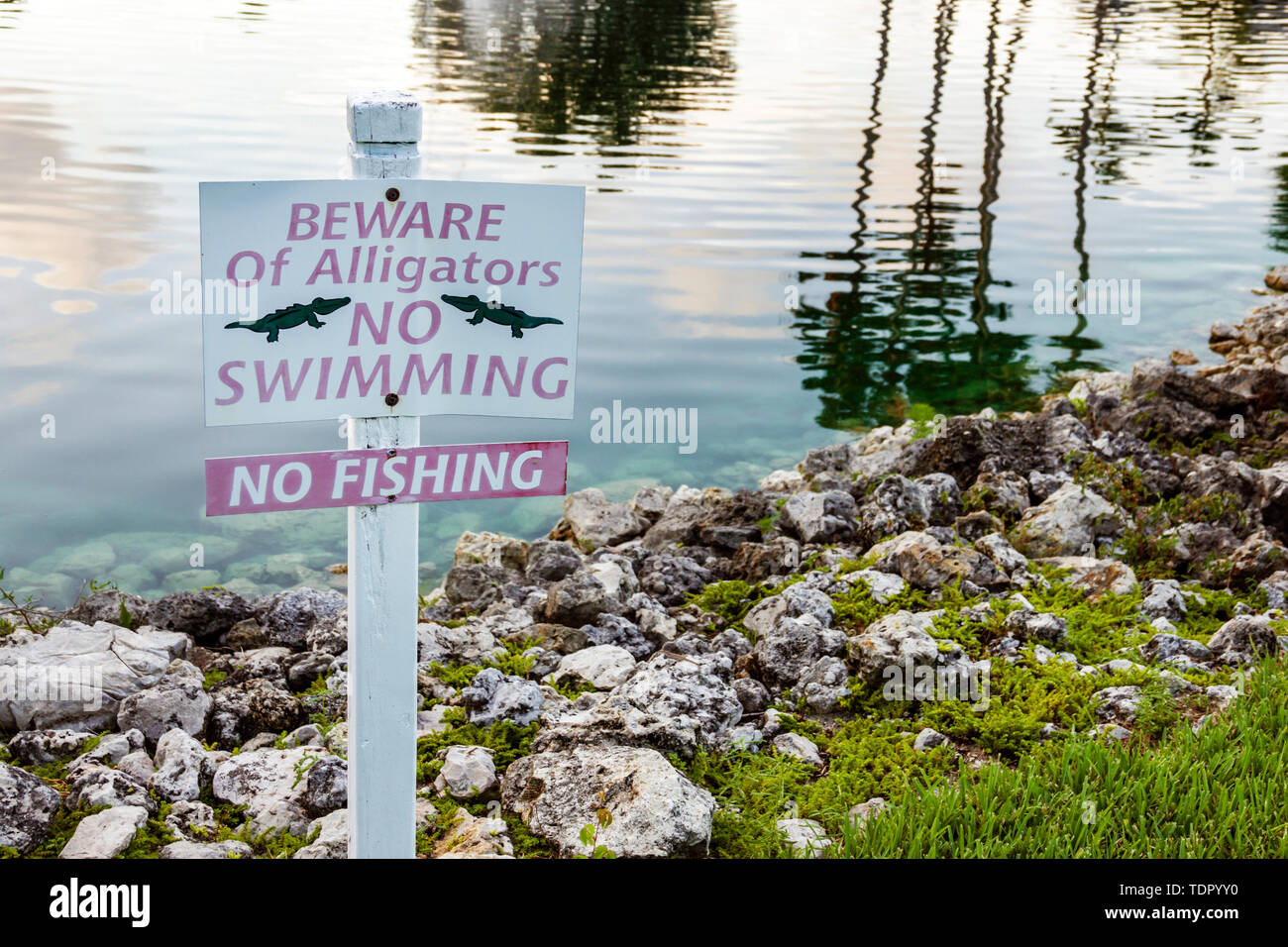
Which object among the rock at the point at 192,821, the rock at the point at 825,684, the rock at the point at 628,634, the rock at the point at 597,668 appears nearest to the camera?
the rock at the point at 192,821

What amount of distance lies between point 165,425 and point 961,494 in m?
5.54

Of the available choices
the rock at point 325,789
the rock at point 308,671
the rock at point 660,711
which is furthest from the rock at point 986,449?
the rock at point 325,789

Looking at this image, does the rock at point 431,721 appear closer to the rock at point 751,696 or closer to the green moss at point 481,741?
the green moss at point 481,741

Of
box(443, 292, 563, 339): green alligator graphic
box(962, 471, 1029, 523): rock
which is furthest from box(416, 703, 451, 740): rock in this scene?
→ box(962, 471, 1029, 523): rock

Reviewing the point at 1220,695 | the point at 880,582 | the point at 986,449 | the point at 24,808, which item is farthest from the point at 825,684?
the point at 986,449

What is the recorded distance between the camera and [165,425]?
8297 millimetres

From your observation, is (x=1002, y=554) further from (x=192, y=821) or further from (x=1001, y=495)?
(x=192, y=821)

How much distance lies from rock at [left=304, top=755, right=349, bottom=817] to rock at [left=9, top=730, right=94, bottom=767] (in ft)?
2.79

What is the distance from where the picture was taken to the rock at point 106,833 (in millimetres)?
3172

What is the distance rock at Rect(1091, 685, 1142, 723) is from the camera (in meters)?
3.98

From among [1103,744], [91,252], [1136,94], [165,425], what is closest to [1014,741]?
[1103,744]

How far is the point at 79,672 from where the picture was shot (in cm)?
413

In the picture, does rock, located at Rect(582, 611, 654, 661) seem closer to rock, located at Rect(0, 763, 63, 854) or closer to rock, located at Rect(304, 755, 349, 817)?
rock, located at Rect(304, 755, 349, 817)

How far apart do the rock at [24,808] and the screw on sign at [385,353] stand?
46.0 inches
